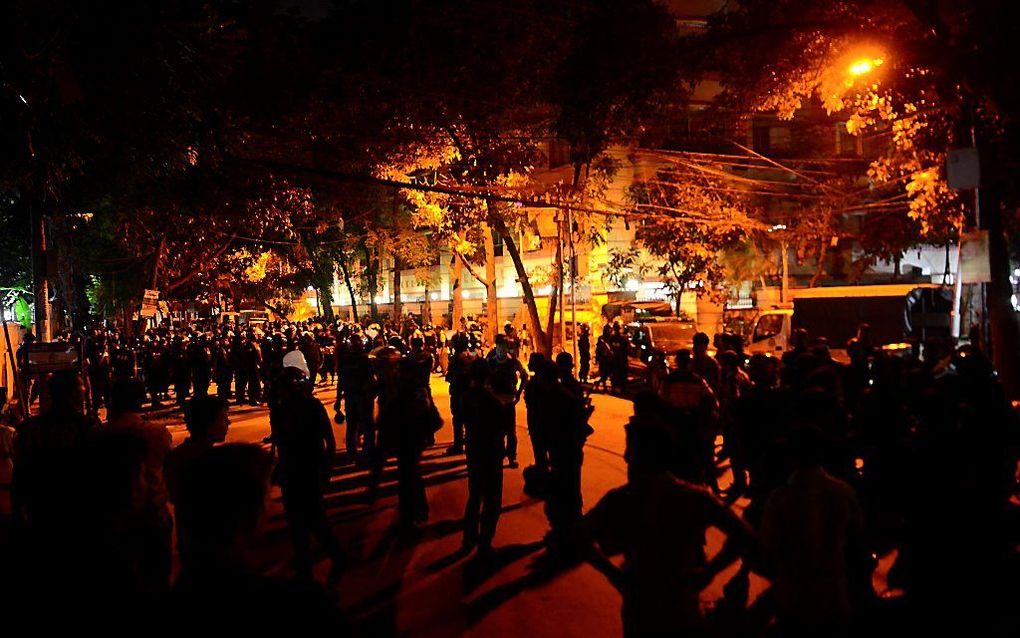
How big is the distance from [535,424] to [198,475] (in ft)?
18.3

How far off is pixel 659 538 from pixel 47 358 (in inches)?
539

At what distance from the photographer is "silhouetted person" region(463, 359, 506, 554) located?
7.34 metres

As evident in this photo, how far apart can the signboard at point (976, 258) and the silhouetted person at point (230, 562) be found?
10109 mm

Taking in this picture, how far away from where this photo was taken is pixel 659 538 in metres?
3.35

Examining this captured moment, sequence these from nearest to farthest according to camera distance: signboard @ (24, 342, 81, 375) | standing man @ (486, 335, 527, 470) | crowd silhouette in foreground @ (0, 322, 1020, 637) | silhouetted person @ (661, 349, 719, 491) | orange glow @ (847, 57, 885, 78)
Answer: crowd silhouette in foreground @ (0, 322, 1020, 637) < silhouetted person @ (661, 349, 719, 491) < standing man @ (486, 335, 527, 470) < orange glow @ (847, 57, 885, 78) < signboard @ (24, 342, 81, 375)

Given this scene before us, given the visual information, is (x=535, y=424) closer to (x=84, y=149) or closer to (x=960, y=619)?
(x=960, y=619)

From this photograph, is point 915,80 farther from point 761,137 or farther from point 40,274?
point 761,137

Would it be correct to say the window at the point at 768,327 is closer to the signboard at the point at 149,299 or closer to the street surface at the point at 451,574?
the street surface at the point at 451,574

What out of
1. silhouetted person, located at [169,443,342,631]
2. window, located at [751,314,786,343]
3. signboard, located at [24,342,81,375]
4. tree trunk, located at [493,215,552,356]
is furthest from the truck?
silhouetted person, located at [169,443,342,631]

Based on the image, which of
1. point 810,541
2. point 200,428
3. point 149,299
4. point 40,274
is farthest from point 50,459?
point 149,299

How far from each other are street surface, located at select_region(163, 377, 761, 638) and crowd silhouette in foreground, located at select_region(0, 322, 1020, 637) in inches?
9.6

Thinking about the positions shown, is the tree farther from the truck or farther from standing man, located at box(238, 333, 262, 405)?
standing man, located at box(238, 333, 262, 405)

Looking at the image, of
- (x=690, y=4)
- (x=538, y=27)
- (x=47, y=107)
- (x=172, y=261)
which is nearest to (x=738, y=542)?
(x=47, y=107)

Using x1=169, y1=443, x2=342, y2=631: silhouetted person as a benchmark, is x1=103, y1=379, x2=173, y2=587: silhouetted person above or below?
below
